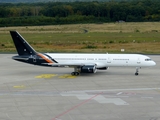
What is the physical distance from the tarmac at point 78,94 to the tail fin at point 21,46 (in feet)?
11.1

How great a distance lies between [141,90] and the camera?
45.7 meters

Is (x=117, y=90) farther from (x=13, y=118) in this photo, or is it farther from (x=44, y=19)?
(x=44, y=19)

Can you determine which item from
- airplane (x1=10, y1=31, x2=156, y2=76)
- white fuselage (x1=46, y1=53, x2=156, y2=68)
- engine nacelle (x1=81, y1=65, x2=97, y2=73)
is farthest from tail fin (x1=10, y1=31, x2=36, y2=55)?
engine nacelle (x1=81, y1=65, x2=97, y2=73)

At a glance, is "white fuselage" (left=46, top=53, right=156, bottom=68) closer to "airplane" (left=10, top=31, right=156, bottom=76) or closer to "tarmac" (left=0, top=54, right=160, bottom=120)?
"airplane" (left=10, top=31, right=156, bottom=76)

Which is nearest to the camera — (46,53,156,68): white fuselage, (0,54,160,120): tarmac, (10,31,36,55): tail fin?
(0,54,160,120): tarmac

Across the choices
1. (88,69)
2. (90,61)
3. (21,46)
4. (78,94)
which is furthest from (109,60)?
(21,46)

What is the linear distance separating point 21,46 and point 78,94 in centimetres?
1784

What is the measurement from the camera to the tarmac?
115ft

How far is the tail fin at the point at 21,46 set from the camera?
57.2 metres

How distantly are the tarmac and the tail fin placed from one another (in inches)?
133

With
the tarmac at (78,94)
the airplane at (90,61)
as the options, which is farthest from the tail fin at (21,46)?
the tarmac at (78,94)

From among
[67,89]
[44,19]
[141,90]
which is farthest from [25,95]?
[44,19]

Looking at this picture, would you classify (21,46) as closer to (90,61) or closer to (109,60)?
(90,61)

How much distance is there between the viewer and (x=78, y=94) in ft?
142
